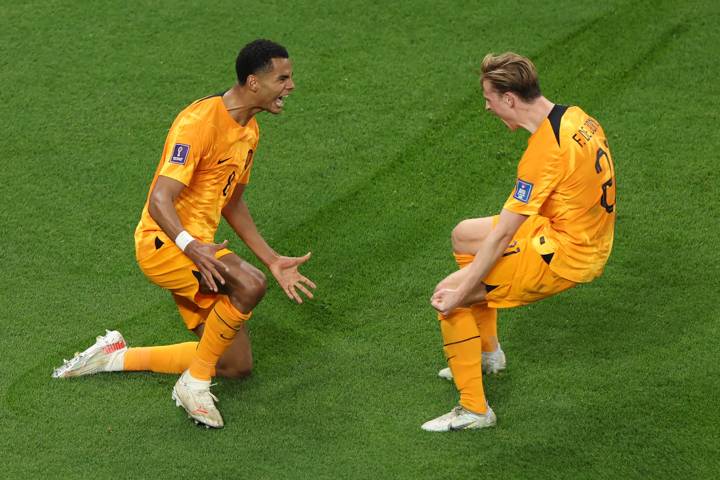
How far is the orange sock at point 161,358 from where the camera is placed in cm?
622

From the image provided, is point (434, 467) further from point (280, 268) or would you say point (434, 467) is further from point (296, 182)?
point (296, 182)

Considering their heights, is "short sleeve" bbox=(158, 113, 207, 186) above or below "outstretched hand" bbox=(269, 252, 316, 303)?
above

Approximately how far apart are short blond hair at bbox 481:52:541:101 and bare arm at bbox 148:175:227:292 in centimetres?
161

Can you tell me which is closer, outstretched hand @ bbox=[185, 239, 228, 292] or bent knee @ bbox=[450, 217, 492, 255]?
outstretched hand @ bbox=[185, 239, 228, 292]

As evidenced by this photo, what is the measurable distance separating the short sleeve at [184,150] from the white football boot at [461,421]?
176cm

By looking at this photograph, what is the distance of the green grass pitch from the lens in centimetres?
571

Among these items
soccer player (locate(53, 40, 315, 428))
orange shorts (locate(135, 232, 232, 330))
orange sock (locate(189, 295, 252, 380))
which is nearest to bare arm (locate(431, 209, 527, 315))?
soccer player (locate(53, 40, 315, 428))

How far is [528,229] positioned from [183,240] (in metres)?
1.71

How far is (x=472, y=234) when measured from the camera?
5820 millimetres

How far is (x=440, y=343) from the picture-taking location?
21.0 feet

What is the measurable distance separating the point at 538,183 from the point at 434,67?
3.48m

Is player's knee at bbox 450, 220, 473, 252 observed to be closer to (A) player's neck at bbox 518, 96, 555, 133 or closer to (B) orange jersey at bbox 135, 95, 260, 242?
(A) player's neck at bbox 518, 96, 555, 133

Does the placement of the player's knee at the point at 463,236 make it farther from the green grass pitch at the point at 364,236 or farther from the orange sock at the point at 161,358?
the orange sock at the point at 161,358

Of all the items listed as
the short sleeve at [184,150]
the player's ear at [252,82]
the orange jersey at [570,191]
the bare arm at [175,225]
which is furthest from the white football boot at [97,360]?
the orange jersey at [570,191]
